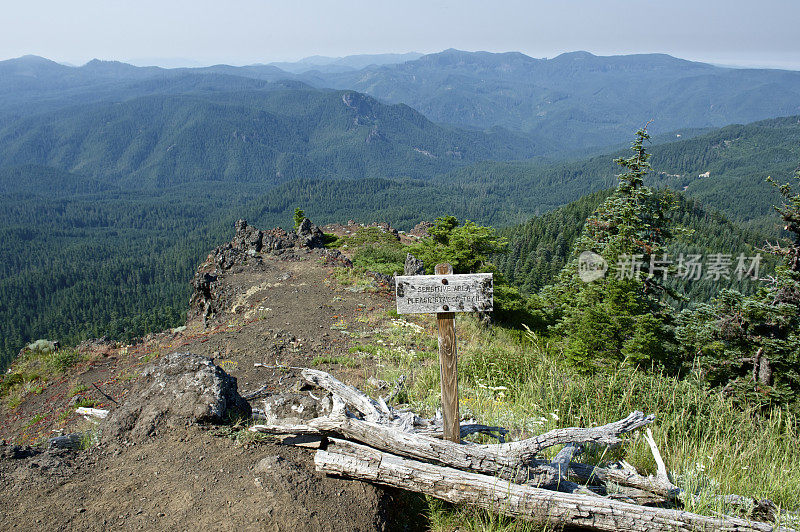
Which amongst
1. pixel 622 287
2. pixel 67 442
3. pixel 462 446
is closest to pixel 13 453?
pixel 67 442

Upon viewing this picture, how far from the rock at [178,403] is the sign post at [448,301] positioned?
282 cm

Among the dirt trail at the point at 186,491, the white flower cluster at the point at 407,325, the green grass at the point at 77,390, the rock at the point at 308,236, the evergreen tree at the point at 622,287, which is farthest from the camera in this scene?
the rock at the point at 308,236

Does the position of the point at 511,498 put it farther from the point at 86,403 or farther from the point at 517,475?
the point at 86,403

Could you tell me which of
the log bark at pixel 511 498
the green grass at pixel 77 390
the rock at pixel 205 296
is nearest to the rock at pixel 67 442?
the log bark at pixel 511 498

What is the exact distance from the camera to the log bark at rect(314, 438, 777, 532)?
3.22m

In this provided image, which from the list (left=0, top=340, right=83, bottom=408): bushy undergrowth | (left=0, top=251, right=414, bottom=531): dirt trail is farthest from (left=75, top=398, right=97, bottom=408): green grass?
(left=0, top=251, right=414, bottom=531): dirt trail

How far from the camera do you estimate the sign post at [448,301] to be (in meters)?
4.16

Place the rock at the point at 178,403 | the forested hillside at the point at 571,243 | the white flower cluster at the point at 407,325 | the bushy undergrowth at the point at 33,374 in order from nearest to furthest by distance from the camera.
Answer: the rock at the point at 178,403 → the white flower cluster at the point at 407,325 → the bushy undergrowth at the point at 33,374 → the forested hillside at the point at 571,243

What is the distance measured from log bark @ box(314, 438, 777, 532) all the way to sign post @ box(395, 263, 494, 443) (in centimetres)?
61

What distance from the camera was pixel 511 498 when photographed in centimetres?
344

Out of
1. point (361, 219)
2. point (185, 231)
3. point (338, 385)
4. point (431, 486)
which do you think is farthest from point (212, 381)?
point (185, 231)

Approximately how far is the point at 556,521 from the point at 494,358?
474cm

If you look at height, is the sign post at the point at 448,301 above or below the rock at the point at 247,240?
above

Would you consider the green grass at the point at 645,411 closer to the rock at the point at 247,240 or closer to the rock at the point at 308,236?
the rock at the point at 308,236
